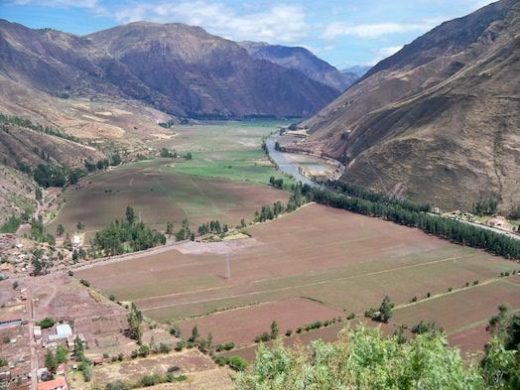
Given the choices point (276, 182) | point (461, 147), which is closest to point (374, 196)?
point (461, 147)

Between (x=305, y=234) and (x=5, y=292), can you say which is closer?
(x=5, y=292)

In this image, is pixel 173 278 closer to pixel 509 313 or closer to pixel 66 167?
pixel 509 313

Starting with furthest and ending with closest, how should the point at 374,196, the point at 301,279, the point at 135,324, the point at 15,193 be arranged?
the point at 374,196
the point at 15,193
the point at 301,279
the point at 135,324

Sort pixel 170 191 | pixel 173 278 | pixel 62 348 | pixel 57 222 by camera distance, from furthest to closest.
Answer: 1. pixel 170 191
2. pixel 57 222
3. pixel 173 278
4. pixel 62 348

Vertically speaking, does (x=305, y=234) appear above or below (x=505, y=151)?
below

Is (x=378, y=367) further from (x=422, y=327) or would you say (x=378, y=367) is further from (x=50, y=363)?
(x=422, y=327)

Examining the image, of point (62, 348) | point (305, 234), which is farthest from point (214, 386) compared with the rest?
point (305, 234)

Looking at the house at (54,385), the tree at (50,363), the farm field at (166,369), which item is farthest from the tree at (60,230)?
the house at (54,385)

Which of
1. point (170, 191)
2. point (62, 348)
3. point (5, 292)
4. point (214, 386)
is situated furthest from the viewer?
point (170, 191)
